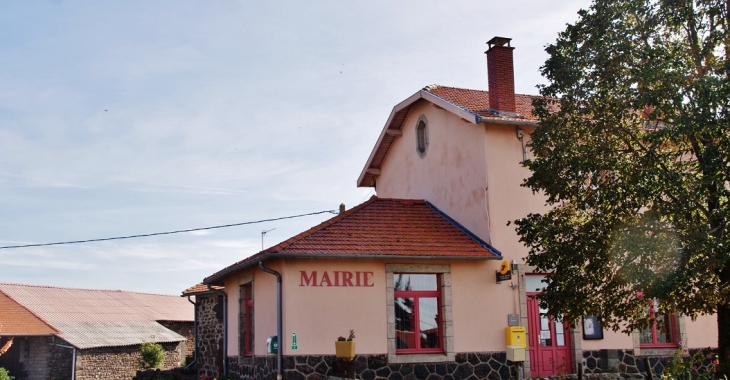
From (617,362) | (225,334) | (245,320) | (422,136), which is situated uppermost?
(422,136)

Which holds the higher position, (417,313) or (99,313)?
(99,313)

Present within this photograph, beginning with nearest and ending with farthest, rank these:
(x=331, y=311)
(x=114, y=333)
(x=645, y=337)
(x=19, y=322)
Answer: (x=331, y=311) → (x=645, y=337) → (x=19, y=322) → (x=114, y=333)

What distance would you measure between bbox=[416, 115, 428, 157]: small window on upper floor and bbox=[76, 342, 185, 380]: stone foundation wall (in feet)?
59.9

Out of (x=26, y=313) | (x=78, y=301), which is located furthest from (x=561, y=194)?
(x=78, y=301)

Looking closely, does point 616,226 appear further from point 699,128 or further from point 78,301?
point 78,301

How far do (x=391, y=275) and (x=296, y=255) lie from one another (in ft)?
7.00

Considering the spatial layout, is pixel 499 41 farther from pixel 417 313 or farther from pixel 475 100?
pixel 417 313

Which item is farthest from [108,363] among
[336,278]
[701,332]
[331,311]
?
[701,332]

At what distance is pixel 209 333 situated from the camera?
2173 centimetres

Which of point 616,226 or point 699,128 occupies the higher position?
point 699,128

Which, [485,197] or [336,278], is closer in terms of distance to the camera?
[336,278]

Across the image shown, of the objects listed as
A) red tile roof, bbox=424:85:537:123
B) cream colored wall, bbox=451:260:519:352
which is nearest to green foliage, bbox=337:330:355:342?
cream colored wall, bbox=451:260:519:352

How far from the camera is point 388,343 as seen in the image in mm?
15180

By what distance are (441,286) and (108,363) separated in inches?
823
